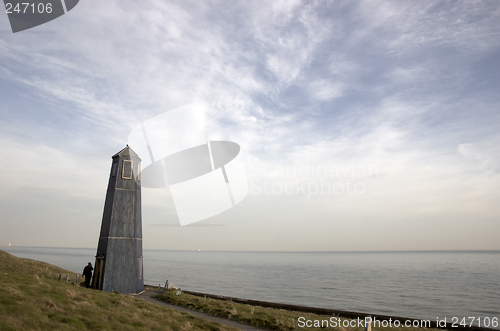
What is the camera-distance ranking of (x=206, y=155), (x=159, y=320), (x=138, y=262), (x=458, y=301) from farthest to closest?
(x=458, y=301), (x=138, y=262), (x=206, y=155), (x=159, y=320)

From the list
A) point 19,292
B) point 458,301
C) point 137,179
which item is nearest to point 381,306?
point 458,301

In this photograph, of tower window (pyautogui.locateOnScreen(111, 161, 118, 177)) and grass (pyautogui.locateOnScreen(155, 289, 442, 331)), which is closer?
grass (pyautogui.locateOnScreen(155, 289, 442, 331))

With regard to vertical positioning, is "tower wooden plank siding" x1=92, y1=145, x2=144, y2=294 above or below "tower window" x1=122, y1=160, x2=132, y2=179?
below

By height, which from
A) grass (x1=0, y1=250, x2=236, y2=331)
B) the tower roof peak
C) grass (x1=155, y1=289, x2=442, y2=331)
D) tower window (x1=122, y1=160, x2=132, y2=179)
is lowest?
grass (x1=155, y1=289, x2=442, y2=331)

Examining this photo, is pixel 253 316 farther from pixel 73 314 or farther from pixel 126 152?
pixel 126 152

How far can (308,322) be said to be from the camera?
670 inches

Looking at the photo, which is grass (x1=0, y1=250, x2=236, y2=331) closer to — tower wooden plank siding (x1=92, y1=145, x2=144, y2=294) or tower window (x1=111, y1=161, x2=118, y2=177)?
tower wooden plank siding (x1=92, y1=145, x2=144, y2=294)

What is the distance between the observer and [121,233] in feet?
76.2

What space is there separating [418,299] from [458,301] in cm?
518

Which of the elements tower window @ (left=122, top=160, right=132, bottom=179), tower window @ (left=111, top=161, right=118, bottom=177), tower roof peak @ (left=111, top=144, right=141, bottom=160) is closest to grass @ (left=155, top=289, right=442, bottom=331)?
tower window @ (left=122, top=160, right=132, bottom=179)

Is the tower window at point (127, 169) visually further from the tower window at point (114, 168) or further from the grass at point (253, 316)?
the grass at point (253, 316)

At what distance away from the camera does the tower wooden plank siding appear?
22359 mm

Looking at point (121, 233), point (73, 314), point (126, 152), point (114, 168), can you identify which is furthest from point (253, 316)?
point (126, 152)

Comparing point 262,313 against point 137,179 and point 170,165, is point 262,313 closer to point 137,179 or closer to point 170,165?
point 170,165
